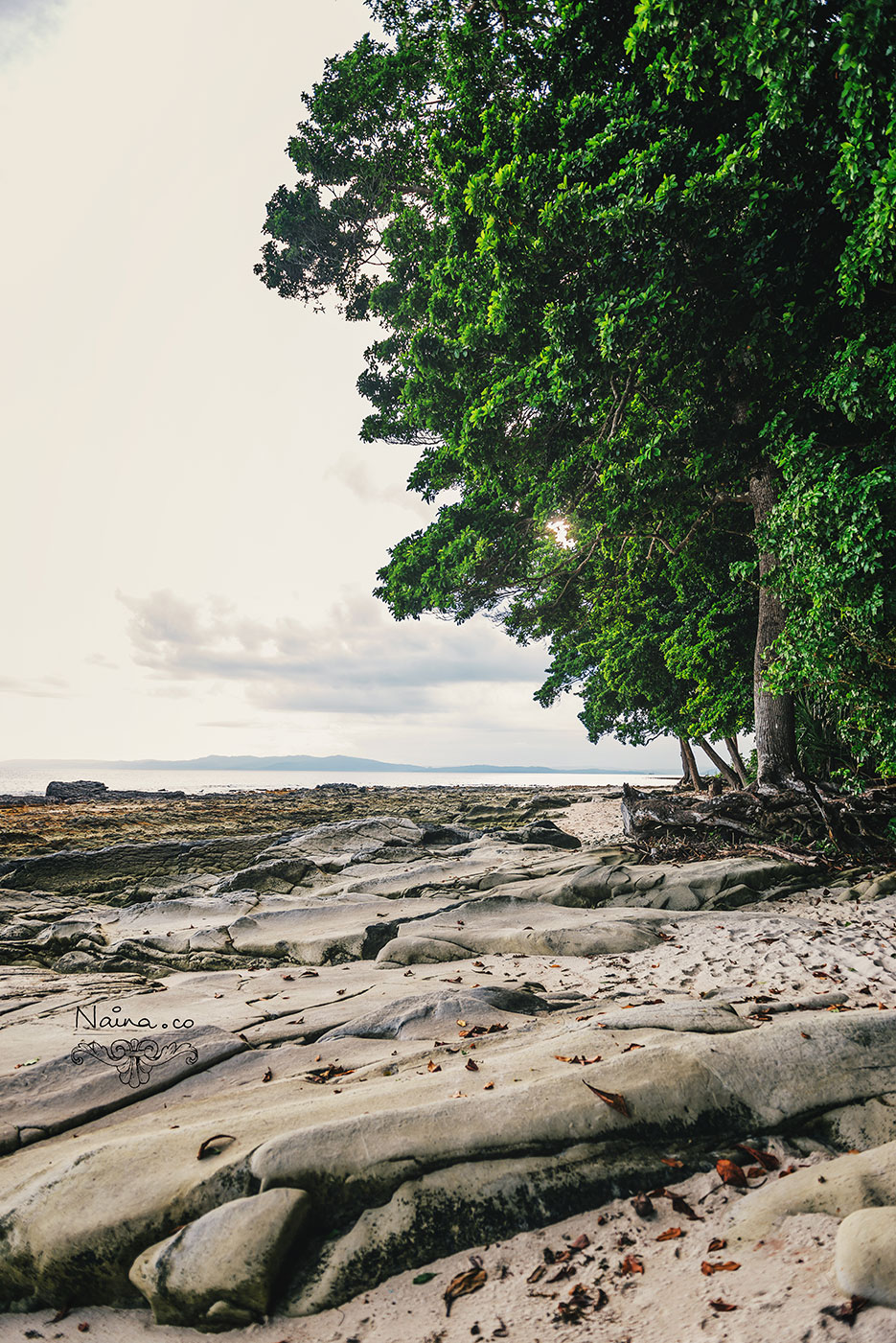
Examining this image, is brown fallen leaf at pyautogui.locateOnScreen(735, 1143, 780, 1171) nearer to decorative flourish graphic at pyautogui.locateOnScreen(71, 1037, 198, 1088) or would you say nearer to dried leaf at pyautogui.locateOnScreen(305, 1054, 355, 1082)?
dried leaf at pyautogui.locateOnScreen(305, 1054, 355, 1082)

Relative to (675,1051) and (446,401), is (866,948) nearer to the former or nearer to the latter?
(675,1051)

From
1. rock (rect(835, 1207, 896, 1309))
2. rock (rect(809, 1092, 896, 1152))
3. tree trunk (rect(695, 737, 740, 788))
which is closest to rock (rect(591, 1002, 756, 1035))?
rock (rect(809, 1092, 896, 1152))

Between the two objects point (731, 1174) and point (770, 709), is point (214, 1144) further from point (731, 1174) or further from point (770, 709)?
point (770, 709)

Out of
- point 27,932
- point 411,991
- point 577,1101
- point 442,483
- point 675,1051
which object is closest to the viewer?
point 577,1101

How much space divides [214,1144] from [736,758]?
19.7 metres

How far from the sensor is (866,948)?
6.80m

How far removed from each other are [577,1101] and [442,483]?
56.1ft

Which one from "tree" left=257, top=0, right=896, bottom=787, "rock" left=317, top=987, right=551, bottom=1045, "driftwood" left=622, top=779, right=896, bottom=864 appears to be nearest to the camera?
"rock" left=317, top=987, right=551, bottom=1045

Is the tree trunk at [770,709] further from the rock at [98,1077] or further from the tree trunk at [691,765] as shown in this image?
the tree trunk at [691,765]

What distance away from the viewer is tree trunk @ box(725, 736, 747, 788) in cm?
1927

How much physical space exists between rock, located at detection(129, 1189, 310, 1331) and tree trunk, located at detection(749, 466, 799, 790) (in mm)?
12041

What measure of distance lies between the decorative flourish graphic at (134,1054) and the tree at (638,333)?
9.97 meters

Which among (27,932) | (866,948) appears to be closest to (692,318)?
(866,948)

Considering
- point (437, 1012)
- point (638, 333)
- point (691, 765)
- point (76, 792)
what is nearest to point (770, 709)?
point (638, 333)
